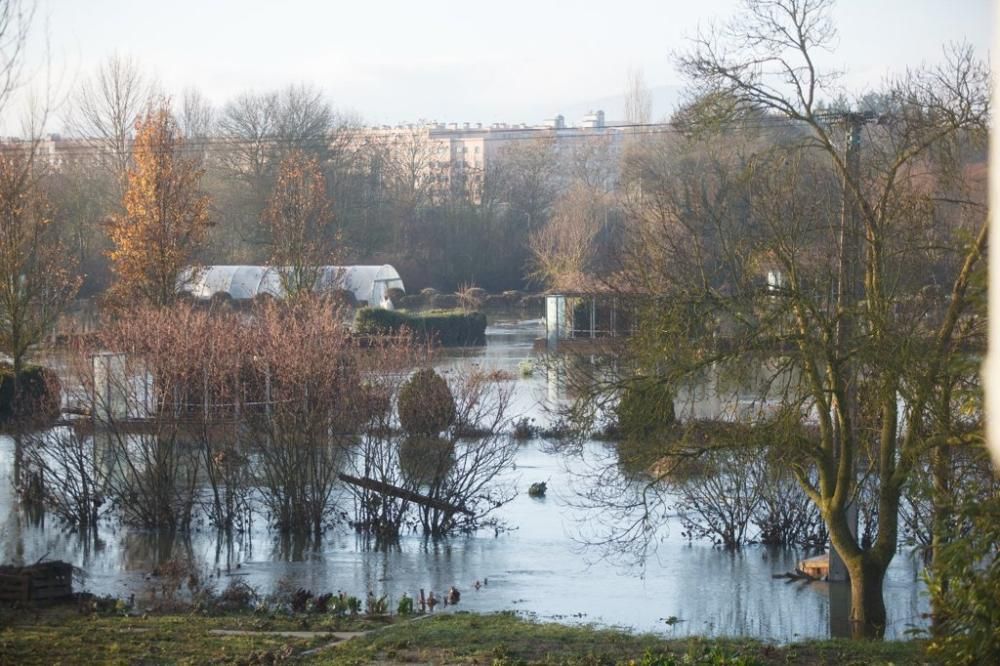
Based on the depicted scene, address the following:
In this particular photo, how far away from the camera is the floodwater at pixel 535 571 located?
12805 millimetres

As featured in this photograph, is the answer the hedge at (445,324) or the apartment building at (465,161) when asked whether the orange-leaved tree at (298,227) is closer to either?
the hedge at (445,324)

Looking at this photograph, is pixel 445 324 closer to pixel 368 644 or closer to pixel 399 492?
pixel 399 492

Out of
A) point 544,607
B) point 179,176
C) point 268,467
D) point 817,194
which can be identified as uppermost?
point 179,176

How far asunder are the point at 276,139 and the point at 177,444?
39.9m

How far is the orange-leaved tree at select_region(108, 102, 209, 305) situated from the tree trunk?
65.3ft

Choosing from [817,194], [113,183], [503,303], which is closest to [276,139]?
[113,183]

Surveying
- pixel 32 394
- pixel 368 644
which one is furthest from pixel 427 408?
pixel 368 644

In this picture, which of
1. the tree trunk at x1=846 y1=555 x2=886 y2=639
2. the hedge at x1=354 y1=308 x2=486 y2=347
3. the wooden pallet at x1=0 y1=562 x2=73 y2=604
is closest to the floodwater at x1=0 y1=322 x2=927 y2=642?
the tree trunk at x1=846 y1=555 x2=886 y2=639

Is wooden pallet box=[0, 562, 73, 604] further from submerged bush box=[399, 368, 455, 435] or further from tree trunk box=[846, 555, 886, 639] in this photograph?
tree trunk box=[846, 555, 886, 639]

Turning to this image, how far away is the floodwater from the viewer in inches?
504

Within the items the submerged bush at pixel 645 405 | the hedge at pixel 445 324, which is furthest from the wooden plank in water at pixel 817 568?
the hedge at pixel 445 324

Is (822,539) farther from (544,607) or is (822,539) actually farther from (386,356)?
(386,356)

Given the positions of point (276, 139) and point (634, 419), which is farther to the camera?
point (276, 139)

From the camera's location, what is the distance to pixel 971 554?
6.39 meters
